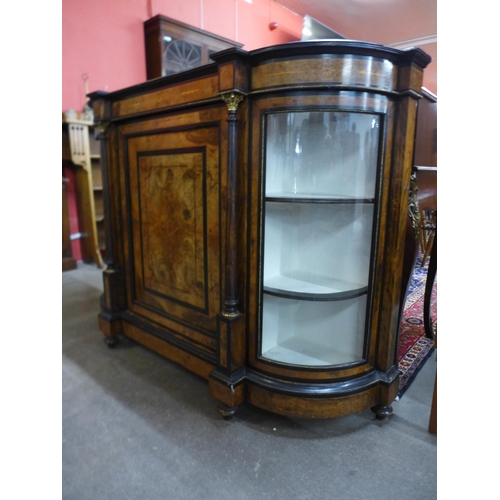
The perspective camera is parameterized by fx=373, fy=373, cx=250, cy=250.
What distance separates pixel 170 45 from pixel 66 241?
1.97 m

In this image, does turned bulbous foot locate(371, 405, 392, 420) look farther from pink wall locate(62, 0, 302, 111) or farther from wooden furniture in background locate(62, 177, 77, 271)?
pink wall locate(62, 0, 302, 111)

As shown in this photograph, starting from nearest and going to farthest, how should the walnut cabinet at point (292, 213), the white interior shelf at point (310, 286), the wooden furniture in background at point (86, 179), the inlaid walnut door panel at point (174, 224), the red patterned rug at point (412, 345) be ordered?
the walnut cabinet at point (292, 213) → the white interior shelf at point (310, 286) → the inlaid walnut door panel at point (174, 224) → the red patterned rug at point (412, 345) → the wooden furniture in background at point (86, 179)

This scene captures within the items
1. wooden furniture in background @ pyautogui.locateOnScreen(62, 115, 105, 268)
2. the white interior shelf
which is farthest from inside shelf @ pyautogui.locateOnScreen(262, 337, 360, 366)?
wooden furniture in background @ pyautogui.locateOnScreen(62, 115, 105, 268)

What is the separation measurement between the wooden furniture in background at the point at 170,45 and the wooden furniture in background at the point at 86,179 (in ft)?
2.68

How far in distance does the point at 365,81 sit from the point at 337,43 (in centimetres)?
14

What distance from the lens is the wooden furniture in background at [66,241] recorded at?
3.19 m

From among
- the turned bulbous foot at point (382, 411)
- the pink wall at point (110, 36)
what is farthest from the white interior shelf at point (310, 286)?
the pink wall at point (110, 36)

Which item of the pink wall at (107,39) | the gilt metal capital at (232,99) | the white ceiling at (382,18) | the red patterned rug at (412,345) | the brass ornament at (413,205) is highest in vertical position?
the white ceiling at (382,18)

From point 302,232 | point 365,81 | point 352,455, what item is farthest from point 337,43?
point 352,455

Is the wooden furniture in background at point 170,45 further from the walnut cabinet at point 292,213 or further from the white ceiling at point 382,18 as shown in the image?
the walnut cabinet at point 292,213

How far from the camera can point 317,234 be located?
132 centimetres

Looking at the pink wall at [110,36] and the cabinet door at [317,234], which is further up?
the pink wall at [110,36]
